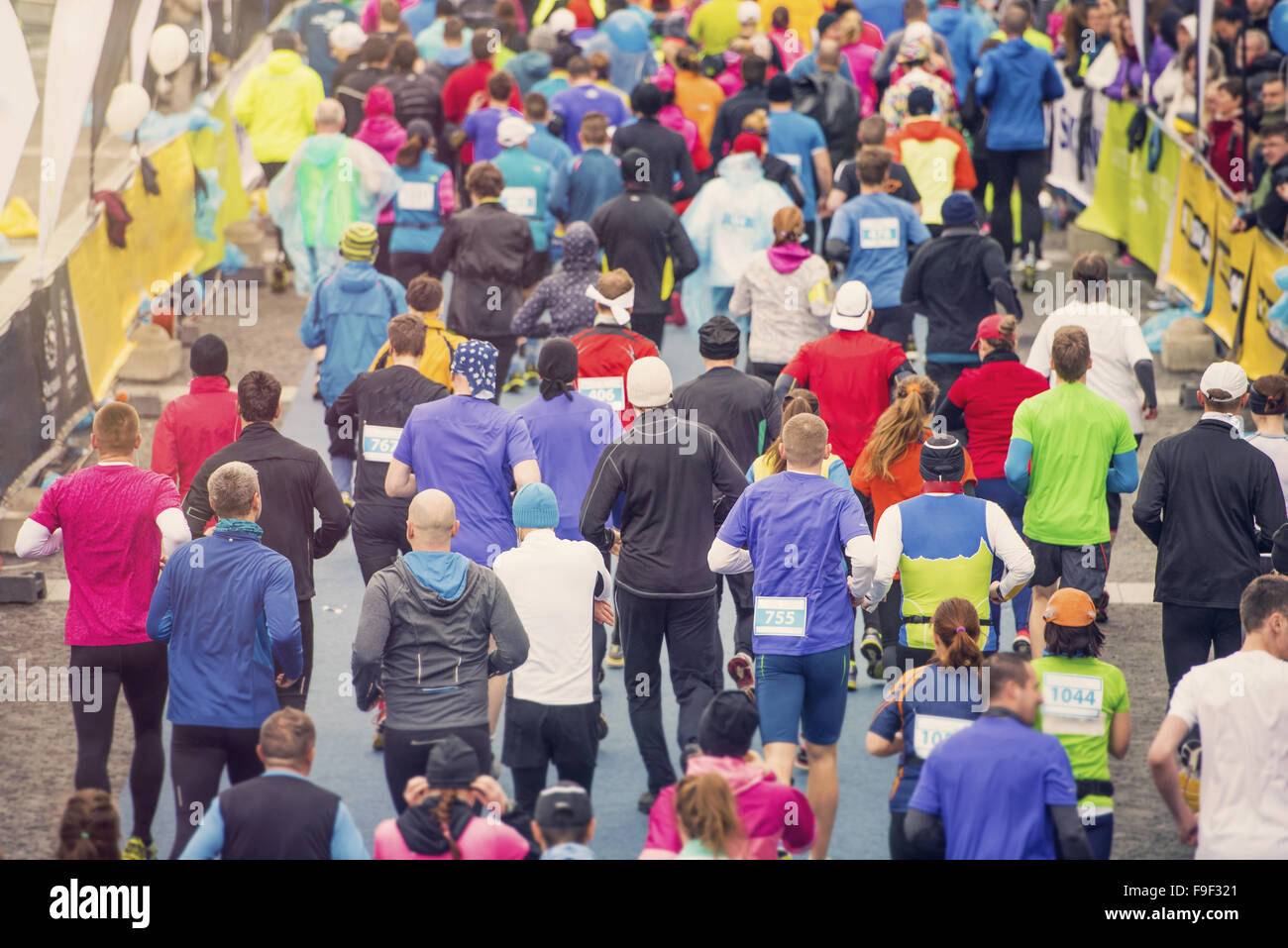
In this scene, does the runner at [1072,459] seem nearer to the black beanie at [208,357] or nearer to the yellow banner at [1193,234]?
the black beanie at [208,357]

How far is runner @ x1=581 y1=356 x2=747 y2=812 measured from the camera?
7.04 m

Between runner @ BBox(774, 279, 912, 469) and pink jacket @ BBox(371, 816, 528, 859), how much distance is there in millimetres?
4151

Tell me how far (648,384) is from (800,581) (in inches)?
46.9

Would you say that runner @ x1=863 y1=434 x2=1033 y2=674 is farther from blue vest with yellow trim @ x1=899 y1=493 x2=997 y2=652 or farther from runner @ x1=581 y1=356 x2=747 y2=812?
runner @ x1=581 y1=356 x2=747 y2=812

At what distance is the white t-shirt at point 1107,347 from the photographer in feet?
29.0

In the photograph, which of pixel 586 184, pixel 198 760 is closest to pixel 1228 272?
pixel 586 184

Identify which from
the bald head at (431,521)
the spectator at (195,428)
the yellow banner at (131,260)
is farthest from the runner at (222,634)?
the yellow banner at (131,260)

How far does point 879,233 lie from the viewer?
10.8 m

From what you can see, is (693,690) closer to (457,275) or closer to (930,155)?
(457,275)

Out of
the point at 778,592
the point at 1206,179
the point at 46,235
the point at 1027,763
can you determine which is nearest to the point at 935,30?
the point at 1206,179

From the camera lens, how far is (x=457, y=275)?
1102 cm

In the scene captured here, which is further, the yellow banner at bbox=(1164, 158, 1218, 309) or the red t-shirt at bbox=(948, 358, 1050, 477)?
the yellow banner at bbox=(1164, 158, 1218, 309)

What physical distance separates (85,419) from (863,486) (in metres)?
6.36

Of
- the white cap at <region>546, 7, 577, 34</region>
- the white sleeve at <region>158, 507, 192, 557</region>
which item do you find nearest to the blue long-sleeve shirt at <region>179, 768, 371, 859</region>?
the white sleeve at <region>158, 507, 192, 557</region>
